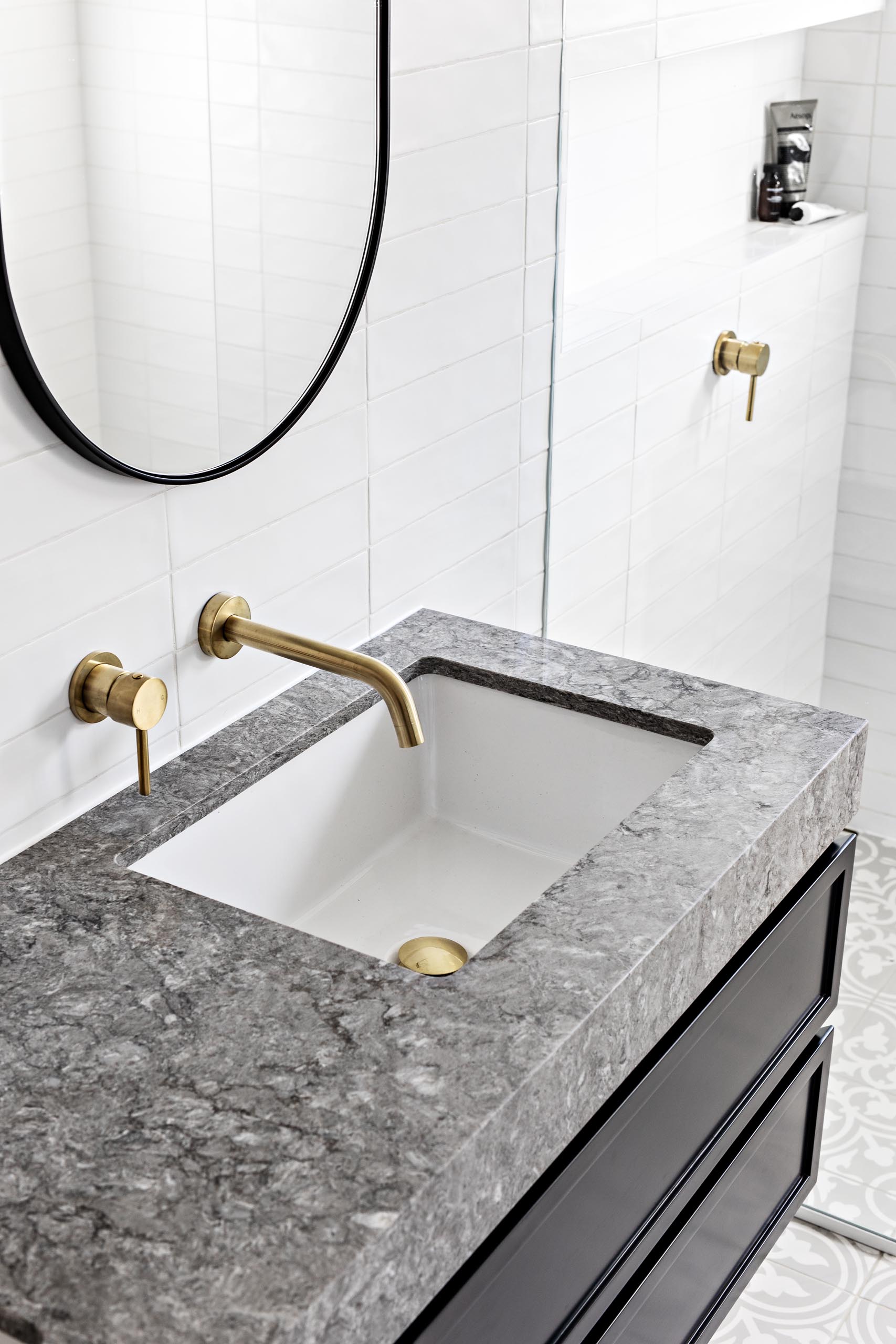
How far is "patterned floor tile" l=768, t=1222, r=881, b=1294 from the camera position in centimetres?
205

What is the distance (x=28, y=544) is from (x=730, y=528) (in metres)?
1.16

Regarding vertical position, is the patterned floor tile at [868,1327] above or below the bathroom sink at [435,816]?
below

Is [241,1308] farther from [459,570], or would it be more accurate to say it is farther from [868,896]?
[868,896]

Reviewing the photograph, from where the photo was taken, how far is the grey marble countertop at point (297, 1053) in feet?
2.75

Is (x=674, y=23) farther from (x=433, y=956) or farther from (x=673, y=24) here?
(x=433, y=956)

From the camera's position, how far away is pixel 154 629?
1.33 m

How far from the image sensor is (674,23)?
180 centimetres

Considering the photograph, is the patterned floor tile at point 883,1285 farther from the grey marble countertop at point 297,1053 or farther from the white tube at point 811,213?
the white tube at point 811,213

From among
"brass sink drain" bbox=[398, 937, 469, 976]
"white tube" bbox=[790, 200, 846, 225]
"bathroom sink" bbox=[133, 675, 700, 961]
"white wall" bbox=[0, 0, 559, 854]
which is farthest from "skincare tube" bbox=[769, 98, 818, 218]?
"brass sink drain" bbox=[398, 937, 469, 976]

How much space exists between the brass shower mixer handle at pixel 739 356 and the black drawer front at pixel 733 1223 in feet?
2.92

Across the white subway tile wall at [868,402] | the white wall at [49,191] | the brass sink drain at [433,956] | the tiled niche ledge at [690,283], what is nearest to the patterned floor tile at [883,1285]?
the white subway tile wall at [868,402]

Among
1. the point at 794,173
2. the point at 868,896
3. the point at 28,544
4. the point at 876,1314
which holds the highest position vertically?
the point at 794,173

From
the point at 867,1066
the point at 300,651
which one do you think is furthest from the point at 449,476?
the point at 867,1066

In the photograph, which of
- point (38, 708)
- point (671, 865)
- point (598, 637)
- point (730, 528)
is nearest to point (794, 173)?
point (730, 528)
